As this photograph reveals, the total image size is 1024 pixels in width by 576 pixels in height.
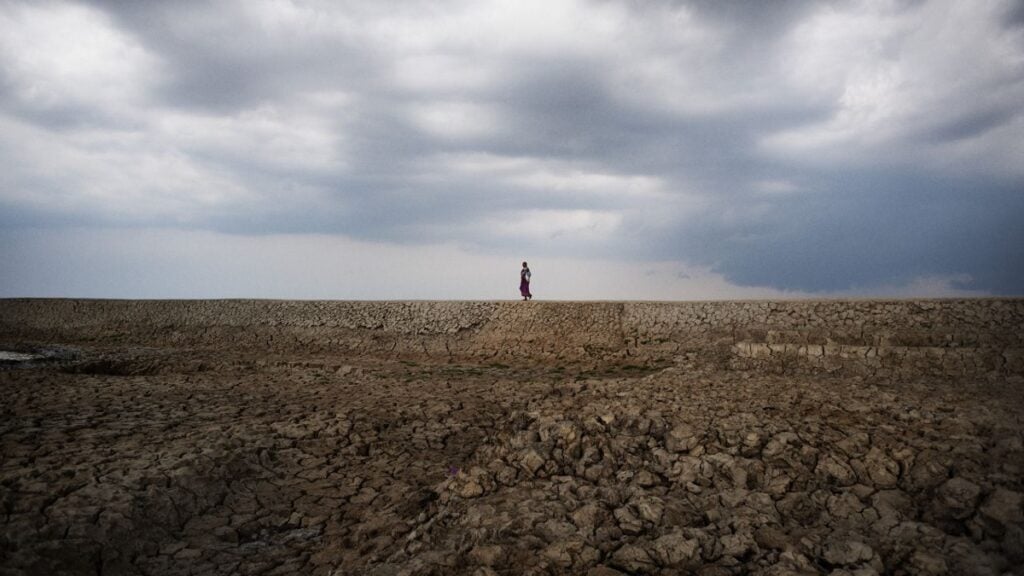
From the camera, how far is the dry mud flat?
379 cm

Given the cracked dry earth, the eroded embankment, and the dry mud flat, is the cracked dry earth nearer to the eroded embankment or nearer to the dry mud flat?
the dry mud flat

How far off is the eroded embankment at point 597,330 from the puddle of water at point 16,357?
2.85 meters

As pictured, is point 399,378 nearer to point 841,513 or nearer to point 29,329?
point 841,513

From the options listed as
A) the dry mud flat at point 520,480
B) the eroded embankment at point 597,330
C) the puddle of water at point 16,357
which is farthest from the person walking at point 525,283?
the puddle of water at point 16,357

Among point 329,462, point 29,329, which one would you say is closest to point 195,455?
point 329,462

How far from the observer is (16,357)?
14.0 metres

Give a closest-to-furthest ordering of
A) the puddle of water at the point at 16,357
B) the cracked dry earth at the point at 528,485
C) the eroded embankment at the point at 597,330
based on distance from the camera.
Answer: the cracked dry earth at the point at 528,485 → the eroded embankment at the point at 597,330 → the puddle of water at the point at 16,357

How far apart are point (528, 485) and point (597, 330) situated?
9.13m

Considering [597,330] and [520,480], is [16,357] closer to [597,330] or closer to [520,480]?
[597,330]

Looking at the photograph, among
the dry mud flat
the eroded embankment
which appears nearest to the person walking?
the eroded embankment

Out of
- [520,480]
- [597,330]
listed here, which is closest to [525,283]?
[597,330]

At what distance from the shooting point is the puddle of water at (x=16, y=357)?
13453 millimetres

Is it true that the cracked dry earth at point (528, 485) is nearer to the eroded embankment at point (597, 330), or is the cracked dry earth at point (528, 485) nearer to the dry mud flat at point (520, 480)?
the dry mud flat at point (520, 480)

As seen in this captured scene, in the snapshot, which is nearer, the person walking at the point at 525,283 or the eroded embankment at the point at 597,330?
the eroded embankment at the point at 597,330
